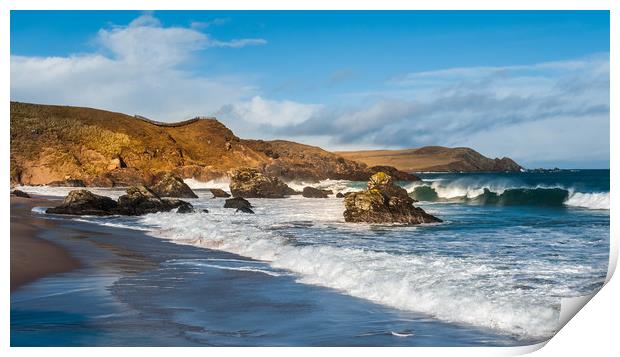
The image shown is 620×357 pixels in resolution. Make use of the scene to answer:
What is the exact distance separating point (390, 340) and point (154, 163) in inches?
276

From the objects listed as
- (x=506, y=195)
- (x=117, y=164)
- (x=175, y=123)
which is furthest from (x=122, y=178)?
(x=506, y=195)

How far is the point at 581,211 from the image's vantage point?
9.95 m

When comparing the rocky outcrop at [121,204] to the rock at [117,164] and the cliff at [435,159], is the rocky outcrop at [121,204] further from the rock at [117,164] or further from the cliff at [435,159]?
the cliff at [435,159]

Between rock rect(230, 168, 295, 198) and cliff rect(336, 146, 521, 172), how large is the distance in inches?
85.5

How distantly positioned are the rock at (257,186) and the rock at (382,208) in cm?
112

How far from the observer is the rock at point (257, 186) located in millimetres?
10906

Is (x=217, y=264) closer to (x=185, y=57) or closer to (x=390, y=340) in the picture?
(x=185, y=57)

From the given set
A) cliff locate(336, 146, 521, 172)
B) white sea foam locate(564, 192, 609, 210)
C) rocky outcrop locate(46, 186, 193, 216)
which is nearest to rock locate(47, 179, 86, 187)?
rocky outcrop locate(46, 186, 193, 216)

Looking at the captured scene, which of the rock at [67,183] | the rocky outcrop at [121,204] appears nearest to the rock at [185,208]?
the rocky outcrop at [121,204]

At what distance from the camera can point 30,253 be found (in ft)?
23.6

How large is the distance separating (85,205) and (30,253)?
4421mm

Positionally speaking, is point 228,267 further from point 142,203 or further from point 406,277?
point 142,203

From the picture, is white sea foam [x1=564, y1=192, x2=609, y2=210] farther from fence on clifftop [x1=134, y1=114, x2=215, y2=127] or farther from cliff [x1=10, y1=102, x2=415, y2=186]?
fence on clifftop [x1=134, y1=114, x2=215, y2=127]
